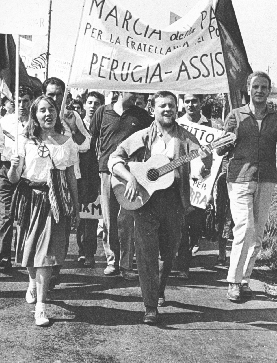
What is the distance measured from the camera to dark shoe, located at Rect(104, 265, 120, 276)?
22.4ft

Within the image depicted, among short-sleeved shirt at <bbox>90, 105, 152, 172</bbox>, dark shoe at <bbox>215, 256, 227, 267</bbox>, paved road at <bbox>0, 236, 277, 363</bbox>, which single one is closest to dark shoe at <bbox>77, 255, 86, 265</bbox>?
paved road at <bbox>0, 236, 277, 363</bbox>

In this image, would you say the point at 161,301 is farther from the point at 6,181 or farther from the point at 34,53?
the point at 34,53

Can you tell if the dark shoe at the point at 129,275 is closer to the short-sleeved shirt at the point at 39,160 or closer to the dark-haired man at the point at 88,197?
the dark-haired man at the point at 88,197

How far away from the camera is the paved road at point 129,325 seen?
428 cm

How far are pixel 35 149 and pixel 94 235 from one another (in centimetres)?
232

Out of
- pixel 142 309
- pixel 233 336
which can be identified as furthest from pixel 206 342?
pixel 142 309

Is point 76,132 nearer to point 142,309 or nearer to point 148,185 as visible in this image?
point 148,185

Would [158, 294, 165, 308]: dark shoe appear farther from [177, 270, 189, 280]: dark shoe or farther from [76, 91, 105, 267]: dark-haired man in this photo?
[76, 91, 105, 267]: dark-haired man

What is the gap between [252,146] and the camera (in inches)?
231

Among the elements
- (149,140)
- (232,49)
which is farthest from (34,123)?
(232,49)

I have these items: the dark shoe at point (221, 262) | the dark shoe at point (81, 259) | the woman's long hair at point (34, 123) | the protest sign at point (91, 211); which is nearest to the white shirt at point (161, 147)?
the woman's long hair at point (34, 123)

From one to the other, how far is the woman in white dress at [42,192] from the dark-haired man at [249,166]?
5.07 ft

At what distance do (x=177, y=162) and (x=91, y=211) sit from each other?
2671 mm

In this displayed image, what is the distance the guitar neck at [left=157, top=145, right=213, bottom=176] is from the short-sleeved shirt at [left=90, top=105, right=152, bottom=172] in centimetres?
175
